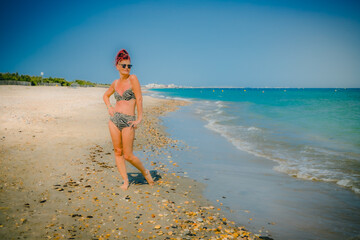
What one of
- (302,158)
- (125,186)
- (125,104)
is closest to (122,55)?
(125,104)

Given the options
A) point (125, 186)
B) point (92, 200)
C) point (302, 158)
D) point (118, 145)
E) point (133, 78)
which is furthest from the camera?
point (302, 158)

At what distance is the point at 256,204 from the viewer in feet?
17.6

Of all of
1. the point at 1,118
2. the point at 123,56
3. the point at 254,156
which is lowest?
the point at 254,156

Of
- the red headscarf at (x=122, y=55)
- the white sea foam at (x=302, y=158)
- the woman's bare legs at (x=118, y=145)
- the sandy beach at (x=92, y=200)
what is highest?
the red headscarf at (x=122, y=55)

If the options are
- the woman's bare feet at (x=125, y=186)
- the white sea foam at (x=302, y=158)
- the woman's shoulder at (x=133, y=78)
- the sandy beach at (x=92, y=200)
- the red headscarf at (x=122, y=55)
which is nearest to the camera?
the sandy beach at (x=92, y=200)

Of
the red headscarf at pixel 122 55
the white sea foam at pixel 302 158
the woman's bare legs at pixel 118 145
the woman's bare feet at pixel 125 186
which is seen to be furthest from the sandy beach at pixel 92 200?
the white sea foam at pixel 302 158

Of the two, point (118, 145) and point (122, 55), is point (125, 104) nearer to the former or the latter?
point (118, 145)

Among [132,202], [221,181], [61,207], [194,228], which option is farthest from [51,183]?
[221,181]

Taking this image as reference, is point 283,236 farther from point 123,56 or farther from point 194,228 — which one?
point 123,56

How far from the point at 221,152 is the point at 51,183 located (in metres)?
6.81

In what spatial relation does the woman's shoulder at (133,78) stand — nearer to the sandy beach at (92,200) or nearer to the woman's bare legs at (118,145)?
the woman's bare legs at (118,145)

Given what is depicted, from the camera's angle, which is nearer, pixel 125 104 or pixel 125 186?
pixel 125 104

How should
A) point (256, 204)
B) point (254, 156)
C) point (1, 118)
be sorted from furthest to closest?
point (1, 118) < point (254, 156) < point (256, 204)

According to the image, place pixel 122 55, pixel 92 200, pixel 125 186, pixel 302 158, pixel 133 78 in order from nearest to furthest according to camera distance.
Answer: pixel 92 200 < pixel 133 78 < pixel 122 55 < pixel 125 186 < pixel 302 158
